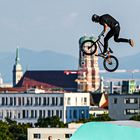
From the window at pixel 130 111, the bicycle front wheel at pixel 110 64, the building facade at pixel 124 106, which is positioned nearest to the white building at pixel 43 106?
the building facade at pixel 124 106

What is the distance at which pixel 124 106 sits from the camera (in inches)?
6511

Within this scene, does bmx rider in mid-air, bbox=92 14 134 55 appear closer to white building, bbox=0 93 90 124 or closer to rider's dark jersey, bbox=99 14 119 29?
rider's dark jersey, bbox=99 14 119 29

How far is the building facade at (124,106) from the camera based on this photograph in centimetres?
16338

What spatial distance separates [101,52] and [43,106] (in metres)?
165

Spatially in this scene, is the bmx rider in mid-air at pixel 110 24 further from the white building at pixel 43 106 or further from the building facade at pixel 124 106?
the white building at pixel 43 106

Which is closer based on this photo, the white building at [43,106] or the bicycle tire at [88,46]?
the bicycle tire at [88,46]

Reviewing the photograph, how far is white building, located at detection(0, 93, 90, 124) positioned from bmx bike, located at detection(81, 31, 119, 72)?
15746 cm

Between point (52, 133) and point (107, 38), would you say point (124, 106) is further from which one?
point (107, 38)

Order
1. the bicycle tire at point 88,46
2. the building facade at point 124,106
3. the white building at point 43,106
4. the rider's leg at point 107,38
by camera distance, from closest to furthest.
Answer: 1. the rider's leg at point 107,38
2. the bicycle tire at point 88,46
3. the building facade at point 124,106
4. the white building at point 43,106

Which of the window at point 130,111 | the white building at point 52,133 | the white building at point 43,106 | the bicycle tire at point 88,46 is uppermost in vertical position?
the white building at point 43,106

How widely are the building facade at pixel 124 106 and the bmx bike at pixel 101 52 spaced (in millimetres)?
136638

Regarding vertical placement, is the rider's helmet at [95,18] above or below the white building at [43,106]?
below

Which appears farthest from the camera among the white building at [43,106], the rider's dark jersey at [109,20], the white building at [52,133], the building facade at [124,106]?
the white building at [43,106]

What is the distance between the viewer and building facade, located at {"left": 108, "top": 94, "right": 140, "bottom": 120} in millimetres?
163375
